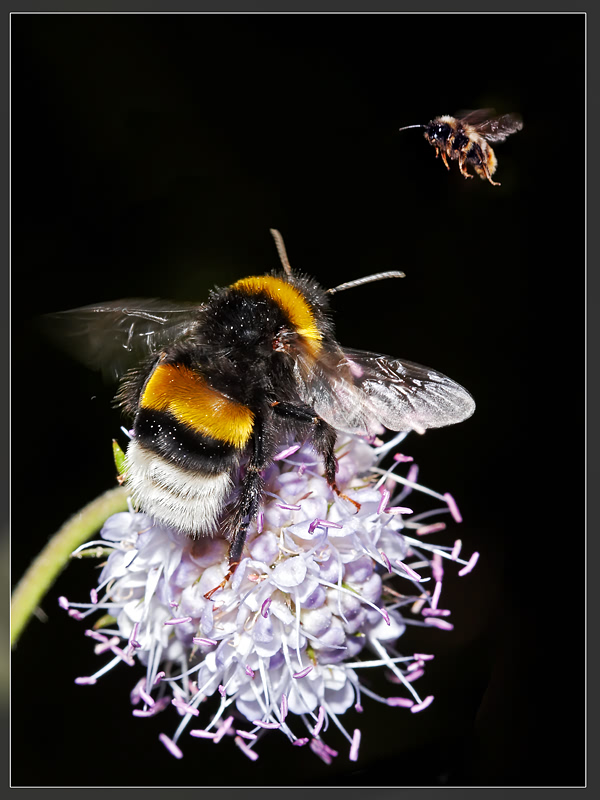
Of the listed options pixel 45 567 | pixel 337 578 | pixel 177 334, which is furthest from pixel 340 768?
pixel 177 334

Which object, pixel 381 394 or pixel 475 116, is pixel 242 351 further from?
pixel 475 116

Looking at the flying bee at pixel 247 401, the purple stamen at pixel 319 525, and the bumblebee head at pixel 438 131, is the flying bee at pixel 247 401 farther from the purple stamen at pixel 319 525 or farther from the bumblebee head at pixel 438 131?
the bumblebee head at pixel 438 131

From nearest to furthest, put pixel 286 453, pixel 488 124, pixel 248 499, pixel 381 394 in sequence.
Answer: pixel 381 394
pixel 248 499
pixel 286 453
pixel 488 124

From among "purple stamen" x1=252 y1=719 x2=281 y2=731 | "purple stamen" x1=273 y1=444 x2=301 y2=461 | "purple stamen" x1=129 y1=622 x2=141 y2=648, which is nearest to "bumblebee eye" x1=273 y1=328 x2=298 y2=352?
"purple stamen" x1=273 y1=444 x2=301 y2=461

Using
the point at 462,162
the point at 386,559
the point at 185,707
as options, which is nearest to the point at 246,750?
the point at 185,707

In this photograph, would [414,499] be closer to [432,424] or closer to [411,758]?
[411,758]

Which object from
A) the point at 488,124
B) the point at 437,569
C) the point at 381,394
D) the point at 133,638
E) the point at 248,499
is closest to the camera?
the point at 381,394

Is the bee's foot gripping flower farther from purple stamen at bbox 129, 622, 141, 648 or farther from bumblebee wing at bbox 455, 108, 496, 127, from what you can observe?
bumblebee wing at bbox 455, 108, 496, 127

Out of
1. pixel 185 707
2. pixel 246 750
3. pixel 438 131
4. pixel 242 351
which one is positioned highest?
pixel 438 131
